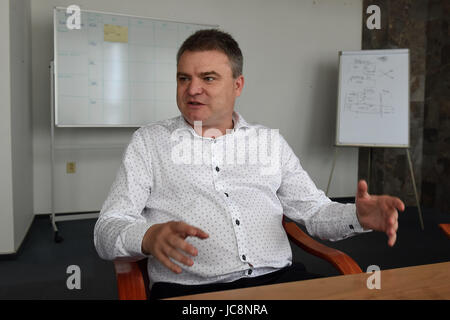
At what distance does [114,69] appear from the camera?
353cm

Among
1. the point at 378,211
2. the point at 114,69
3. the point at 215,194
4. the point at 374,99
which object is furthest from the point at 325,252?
the point at 374,99

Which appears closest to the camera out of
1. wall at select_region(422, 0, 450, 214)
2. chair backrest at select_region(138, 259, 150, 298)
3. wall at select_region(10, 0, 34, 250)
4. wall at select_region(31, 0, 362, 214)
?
chair backrest at select_region(138, 259, 150, 298)

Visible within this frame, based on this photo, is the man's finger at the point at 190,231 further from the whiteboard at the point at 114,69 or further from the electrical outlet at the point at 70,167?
the electrical outlet at the point at 70,167

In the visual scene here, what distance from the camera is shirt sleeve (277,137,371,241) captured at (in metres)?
1.21

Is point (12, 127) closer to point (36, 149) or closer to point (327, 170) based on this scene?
point (36, 149)

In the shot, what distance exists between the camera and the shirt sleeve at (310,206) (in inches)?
47.7

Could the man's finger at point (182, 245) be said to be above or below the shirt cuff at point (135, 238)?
above

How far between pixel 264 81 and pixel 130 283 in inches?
149

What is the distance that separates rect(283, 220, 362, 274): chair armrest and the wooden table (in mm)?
367

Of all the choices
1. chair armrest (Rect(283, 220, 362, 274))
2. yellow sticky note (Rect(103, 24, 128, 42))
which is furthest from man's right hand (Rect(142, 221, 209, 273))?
yellow sticky note (Rect(103, 24, 128, 42))

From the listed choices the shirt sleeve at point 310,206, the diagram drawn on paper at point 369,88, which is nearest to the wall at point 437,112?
the diagram drawn on paper at point 369,88

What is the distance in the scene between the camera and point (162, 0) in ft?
Result: 13.1

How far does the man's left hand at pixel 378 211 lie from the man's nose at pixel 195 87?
61 cm

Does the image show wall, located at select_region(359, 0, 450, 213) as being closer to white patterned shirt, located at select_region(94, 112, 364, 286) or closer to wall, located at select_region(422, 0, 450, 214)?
wall, located at select_region(422, 0, 450, 214)
